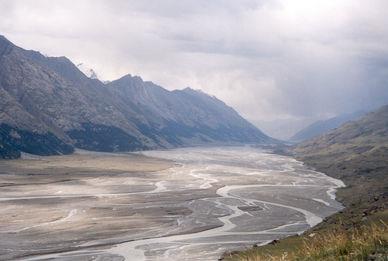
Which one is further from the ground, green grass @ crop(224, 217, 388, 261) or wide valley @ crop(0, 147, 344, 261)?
green grass @ crop(224, 217, 388, 261)

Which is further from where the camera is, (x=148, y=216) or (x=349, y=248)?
(x=148, y=216)

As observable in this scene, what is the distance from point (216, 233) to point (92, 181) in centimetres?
10042

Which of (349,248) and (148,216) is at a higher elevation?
(349,248)

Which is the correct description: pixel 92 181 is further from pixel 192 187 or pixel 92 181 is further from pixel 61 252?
pixel 61 252

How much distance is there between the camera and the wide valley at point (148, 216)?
77375mm

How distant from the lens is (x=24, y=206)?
11869cm

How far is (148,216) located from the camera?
358 feet

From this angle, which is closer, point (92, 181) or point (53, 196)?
point (53, 196)

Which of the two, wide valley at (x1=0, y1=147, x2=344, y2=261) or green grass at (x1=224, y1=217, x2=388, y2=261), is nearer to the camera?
green grass at (x1=224, y1=217, x2=388, y2=261)

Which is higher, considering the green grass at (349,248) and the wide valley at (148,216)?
the green grass at (349,248)

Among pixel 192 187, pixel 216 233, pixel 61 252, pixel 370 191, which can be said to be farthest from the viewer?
pixel 192 187

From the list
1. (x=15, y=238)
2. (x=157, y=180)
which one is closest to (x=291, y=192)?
(x=157, y=180)

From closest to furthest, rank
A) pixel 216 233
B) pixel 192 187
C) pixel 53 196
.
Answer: pixel 216 233 < pixel 53 196 < pixel 192 187

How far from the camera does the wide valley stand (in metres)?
77.4
